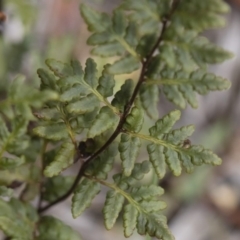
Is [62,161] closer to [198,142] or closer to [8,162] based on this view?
[8,162]

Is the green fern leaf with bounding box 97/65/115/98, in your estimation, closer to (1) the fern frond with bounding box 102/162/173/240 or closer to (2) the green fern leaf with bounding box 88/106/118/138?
→ (2) the green fern leaf with bounding box 88/106/118/138

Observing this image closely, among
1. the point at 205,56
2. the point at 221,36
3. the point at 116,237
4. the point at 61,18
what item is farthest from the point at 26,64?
the point at 205,56

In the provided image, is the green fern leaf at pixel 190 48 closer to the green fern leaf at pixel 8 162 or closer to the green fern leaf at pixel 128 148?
the green fern leaf at pixel 128 148

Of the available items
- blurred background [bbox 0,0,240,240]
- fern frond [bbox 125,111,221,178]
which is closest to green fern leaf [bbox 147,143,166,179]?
fern frond [bbox 125,111,221,178]

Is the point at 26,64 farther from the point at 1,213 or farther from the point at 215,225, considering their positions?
the point at 1,213

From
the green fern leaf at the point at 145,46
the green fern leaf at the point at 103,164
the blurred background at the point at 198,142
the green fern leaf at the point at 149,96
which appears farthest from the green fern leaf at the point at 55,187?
the blurred background at the point at 198,142

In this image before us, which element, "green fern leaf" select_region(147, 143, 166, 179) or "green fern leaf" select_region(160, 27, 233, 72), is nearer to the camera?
"green fern leaf" select_region(147, 143, 166, 179)

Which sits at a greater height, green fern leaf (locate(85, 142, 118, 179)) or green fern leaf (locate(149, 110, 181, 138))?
green fern leaf (locate(149, 110, 181, 138))
